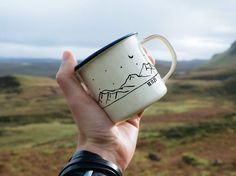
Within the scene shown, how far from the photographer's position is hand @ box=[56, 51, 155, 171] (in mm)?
2475

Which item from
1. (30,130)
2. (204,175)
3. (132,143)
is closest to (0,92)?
(30,130)

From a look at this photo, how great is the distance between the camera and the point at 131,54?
8.66ft

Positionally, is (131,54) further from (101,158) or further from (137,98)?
(101,158)

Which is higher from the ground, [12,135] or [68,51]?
[68,51]

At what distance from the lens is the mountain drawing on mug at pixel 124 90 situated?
2555 millimetres

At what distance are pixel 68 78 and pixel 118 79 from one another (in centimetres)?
26

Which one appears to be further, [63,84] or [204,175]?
[204,175]

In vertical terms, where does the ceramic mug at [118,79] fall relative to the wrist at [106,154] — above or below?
above

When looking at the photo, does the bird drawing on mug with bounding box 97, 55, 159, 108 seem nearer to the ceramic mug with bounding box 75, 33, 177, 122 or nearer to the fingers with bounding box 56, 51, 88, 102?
the ceramic mug with bounding box 75, 33, 177, 122

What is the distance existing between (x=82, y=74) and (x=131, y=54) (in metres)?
0.28

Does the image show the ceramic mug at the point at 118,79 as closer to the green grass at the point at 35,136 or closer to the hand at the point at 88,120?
the hand at the point at 88,120

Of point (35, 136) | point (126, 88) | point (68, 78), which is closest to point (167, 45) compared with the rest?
point (126, 88)

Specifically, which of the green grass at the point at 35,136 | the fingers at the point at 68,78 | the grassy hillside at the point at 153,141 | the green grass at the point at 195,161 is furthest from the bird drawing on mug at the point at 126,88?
the green grass at the point at 35,136

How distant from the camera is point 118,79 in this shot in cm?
256
